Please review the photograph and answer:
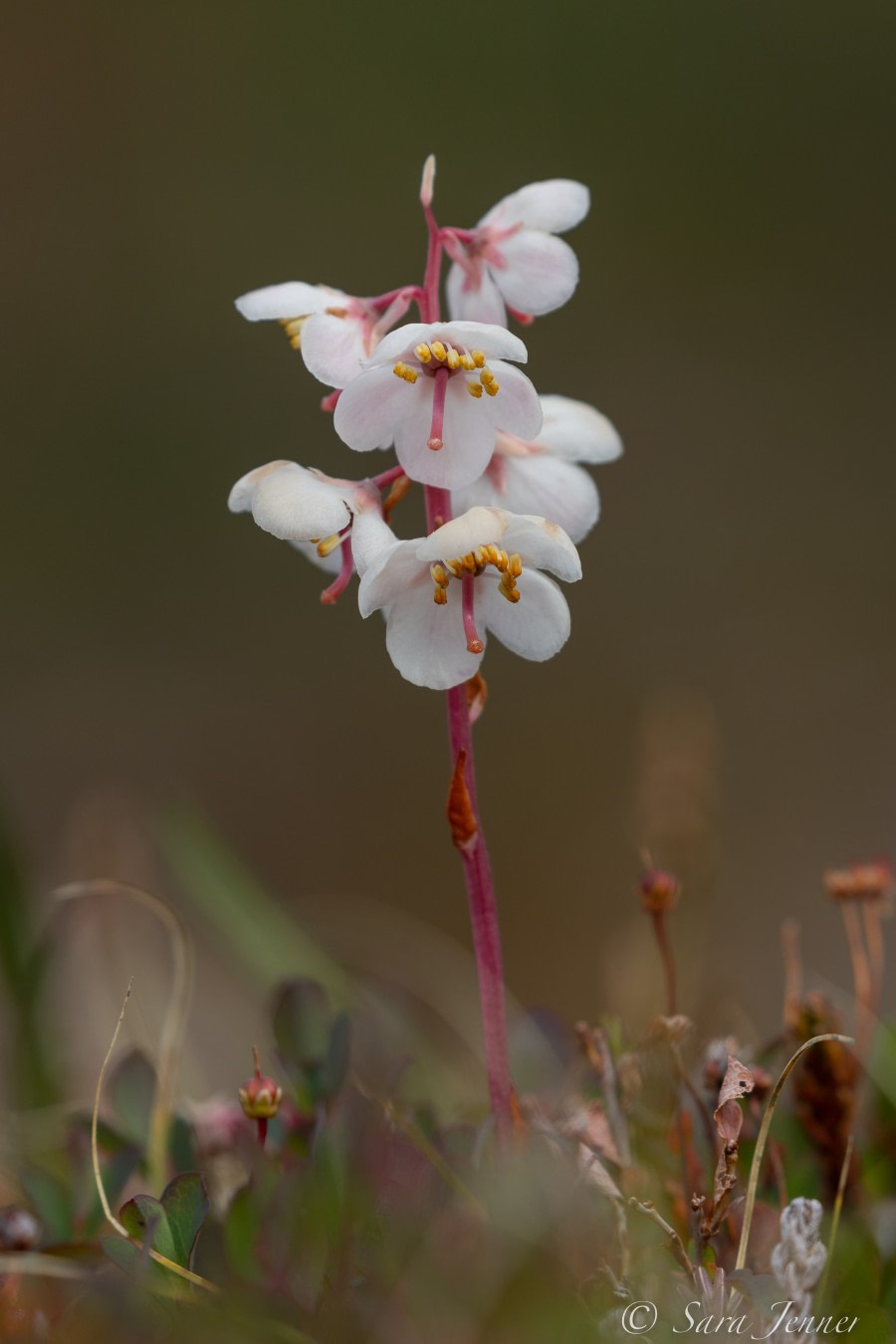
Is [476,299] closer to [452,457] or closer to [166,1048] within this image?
[452,457]

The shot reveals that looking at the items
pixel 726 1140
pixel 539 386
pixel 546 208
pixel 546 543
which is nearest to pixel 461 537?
pixel 546 543

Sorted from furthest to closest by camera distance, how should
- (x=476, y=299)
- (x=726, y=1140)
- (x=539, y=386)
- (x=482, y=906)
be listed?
1. (x=539, y=386)
2. (x=476, y=299)
3. (x=482, y=906)
4. (x=726, y=1140)

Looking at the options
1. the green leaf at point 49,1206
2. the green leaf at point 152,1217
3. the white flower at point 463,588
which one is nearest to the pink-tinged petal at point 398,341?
the white flower at point 463,588

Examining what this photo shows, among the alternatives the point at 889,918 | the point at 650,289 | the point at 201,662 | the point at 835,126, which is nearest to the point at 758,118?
the point at 835,126

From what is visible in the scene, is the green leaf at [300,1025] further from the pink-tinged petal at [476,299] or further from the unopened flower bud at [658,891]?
the pink-tinged petal at [476,299]

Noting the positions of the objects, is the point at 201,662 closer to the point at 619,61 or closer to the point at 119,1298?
the point at 619,61

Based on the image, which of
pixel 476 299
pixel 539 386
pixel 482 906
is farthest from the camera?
pixel 539 386

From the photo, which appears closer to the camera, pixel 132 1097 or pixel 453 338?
pixel 453 338
